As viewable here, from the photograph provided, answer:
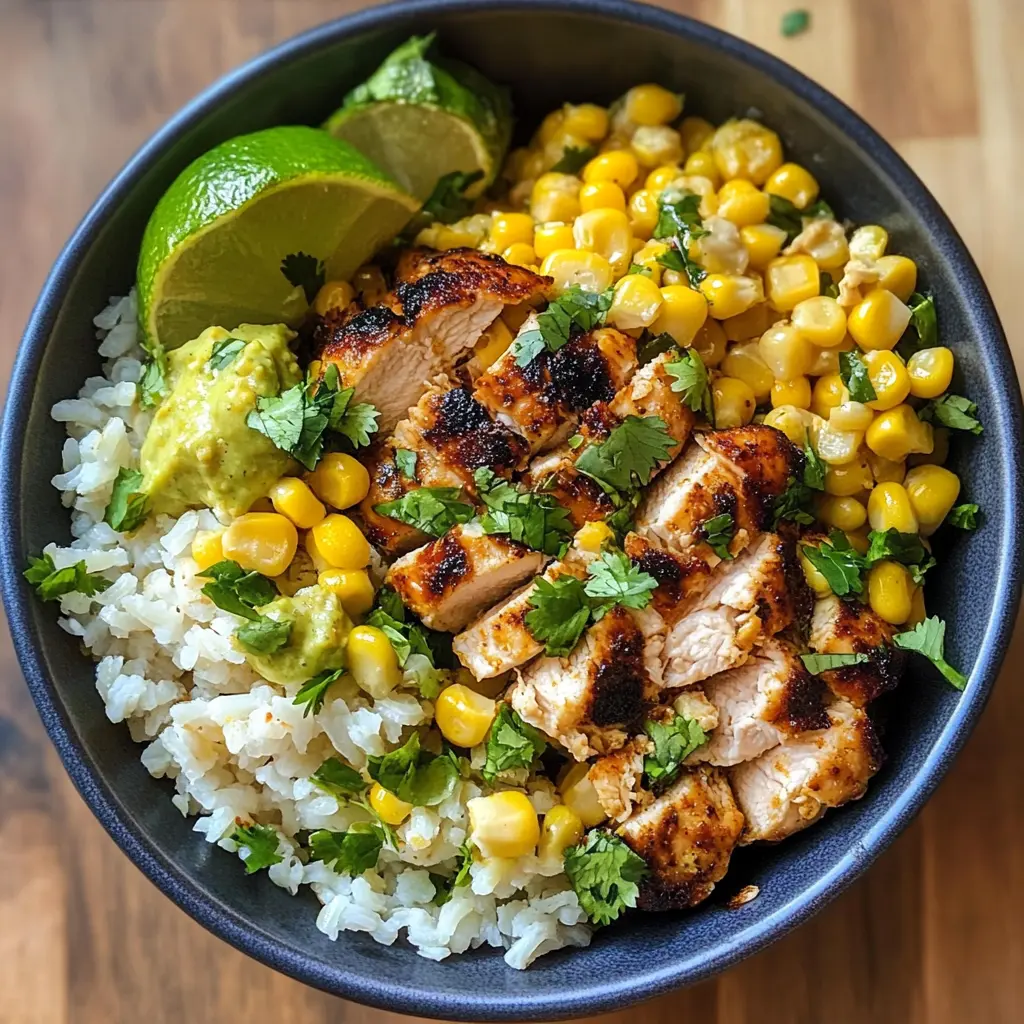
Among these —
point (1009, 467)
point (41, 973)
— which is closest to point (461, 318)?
point (1009, 467)

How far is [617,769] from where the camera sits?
2.86 m

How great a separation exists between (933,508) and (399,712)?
4.93ft

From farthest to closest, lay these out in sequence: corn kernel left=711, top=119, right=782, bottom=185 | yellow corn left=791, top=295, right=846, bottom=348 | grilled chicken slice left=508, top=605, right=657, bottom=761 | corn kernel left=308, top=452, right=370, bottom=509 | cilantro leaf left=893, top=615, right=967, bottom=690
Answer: corn kernel left=711, top=119, right=782, bottom=185, yellow corn left=791, top=295, right=846, bottom=348, corn kernel left=308, top=452, right=370, bottom=509, cilantro leaf left=893, top=615, right=967, bottom=690, grilled chicken slice left=508, top=605, right=657, bottom=761

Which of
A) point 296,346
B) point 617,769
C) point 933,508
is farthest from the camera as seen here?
point 296,346

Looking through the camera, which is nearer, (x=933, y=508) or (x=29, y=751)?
(x=933, y=508)

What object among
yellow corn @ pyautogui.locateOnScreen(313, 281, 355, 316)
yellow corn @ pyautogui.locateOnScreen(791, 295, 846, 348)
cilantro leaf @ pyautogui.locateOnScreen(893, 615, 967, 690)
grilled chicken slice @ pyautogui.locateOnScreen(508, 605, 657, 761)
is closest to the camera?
grilled chicken slice @ pyautogui.locateOnScreen(508, 605, 657, 761)

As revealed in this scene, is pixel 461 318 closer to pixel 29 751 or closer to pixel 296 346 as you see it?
pixel 296 346

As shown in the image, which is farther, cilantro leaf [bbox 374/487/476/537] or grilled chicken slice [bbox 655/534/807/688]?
cilantro leaf [bbox 374/487/476/537]

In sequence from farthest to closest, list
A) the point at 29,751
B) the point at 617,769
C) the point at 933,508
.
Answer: the point at 29,751 → the point at 933,508 → the point at 617,769

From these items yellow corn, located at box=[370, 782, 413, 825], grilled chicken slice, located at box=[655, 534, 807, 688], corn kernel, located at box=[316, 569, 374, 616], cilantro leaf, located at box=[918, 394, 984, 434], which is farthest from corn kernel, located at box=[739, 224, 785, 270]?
yellow corn, located at box=[370, 782, 413, 825]

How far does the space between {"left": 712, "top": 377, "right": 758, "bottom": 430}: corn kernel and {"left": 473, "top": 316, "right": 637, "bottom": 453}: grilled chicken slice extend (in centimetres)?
31

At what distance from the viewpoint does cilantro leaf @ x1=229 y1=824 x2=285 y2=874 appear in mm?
2947

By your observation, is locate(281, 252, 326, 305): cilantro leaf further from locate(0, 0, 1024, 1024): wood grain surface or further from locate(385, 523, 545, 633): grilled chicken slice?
locate(0, 0, 1024, 1024): wood grain surface

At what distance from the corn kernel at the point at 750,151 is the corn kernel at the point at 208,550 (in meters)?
1.81
